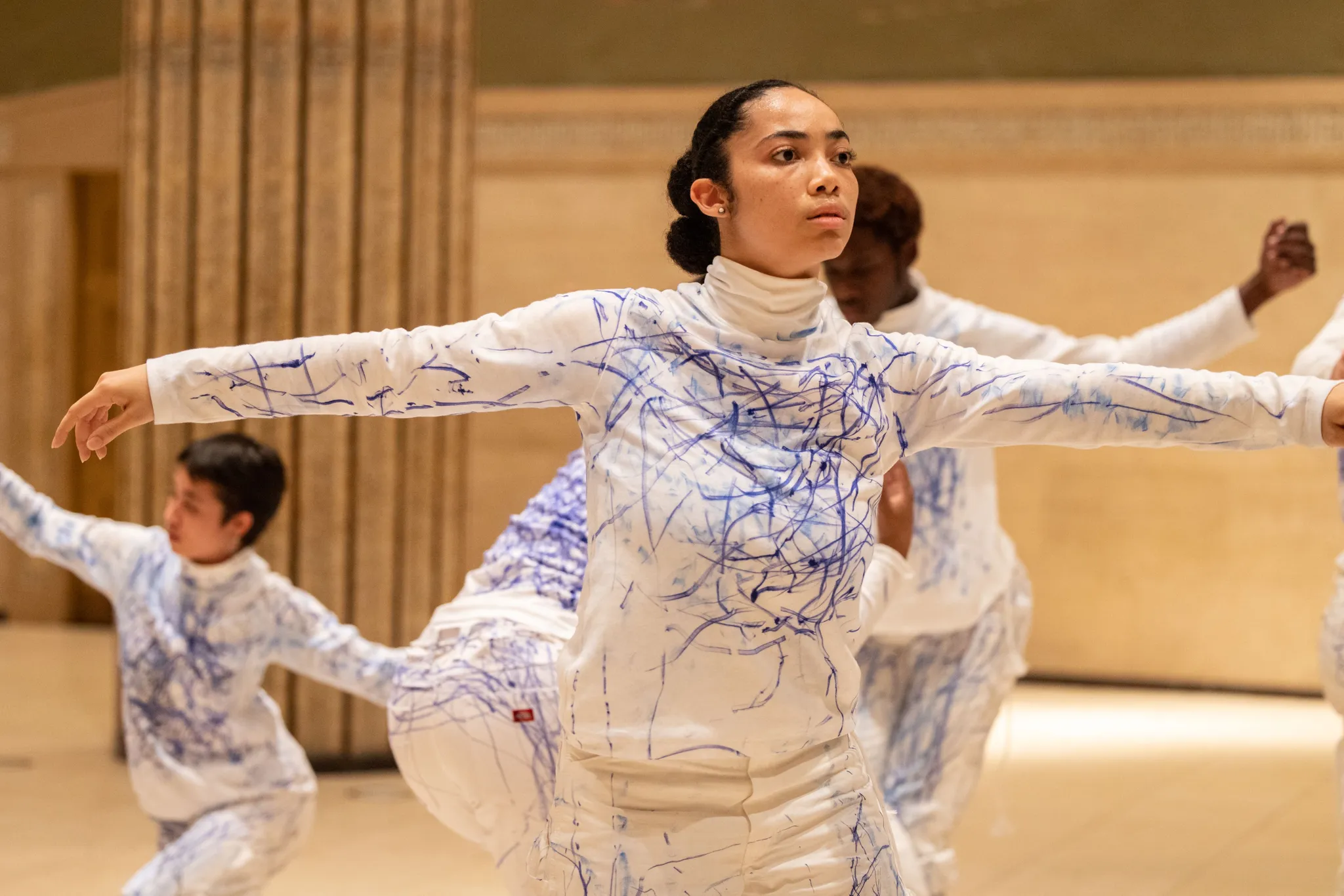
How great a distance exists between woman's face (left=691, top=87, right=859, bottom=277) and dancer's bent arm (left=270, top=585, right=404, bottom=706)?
1.78m

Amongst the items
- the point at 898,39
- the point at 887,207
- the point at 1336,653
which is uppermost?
the point at 898,39

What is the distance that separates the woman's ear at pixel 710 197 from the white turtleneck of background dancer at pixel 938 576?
1.48m

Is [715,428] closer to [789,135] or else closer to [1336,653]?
[789,135]

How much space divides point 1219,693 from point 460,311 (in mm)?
5234

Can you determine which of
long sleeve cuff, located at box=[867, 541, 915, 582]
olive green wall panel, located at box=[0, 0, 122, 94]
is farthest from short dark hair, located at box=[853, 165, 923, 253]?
olive green wall panel, located at box=[0, 0, 122, 94]

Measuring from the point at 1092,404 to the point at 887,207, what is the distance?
5.47ft

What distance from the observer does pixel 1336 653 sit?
349cm

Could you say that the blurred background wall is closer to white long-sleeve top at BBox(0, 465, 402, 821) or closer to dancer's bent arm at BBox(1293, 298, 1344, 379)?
white long-sleeve top at BBox(0, 465, 402, 821)

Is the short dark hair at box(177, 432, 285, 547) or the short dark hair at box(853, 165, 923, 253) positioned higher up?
the short dark hair at box(853, 165, 923, 253)

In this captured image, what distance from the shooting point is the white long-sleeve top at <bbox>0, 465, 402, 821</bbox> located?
390 centimetres

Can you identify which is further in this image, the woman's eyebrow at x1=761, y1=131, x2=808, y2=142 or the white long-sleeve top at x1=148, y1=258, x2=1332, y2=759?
the woman's eyebrow at x1=761, y1=131, x2=808, y2=142

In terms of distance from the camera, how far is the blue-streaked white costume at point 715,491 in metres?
2.17

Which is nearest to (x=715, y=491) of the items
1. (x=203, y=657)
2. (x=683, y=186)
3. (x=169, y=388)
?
(x=683, y=186)

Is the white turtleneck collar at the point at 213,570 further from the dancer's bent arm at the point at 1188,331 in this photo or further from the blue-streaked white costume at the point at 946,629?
the dancer's bent arm at the point at 1188,331
